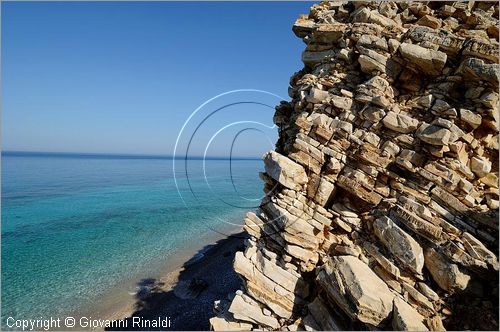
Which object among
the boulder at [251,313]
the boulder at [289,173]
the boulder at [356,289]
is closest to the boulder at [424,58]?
the boulder at [289,173]

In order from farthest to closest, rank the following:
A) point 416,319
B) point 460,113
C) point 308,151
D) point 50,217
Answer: point 50,217 < point 308,151 < point 460,113 < point 416,319

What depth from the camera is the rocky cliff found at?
10570mm

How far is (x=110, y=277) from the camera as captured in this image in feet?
96.4

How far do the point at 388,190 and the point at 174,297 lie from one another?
22537 millimetres

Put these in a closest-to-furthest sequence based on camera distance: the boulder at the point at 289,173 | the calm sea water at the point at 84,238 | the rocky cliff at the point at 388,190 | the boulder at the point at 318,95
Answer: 1. the rocky cliff at the point at 388,190
2. the boulder at the point at 289,173
3. the boulder at the point at 318,95
4. the calm sea water at the point at 84,238

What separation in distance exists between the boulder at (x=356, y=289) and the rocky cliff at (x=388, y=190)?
0.16 feet

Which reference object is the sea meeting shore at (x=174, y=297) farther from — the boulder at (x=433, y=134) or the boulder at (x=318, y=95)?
the boulder at (x=433, y=134)

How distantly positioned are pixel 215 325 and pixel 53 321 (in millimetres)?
19537

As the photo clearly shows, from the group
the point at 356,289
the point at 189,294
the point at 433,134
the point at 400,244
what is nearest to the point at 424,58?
the point at 433,134

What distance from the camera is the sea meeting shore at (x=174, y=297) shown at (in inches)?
851

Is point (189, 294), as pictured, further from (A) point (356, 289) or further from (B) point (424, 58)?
(B) point (424, 58)

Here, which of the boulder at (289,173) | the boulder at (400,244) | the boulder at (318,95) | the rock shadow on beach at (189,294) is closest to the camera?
the boulder at (400,244)

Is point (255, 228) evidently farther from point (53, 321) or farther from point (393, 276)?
point (53, 321)

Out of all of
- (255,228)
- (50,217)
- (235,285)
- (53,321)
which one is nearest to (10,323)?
(53,321)
